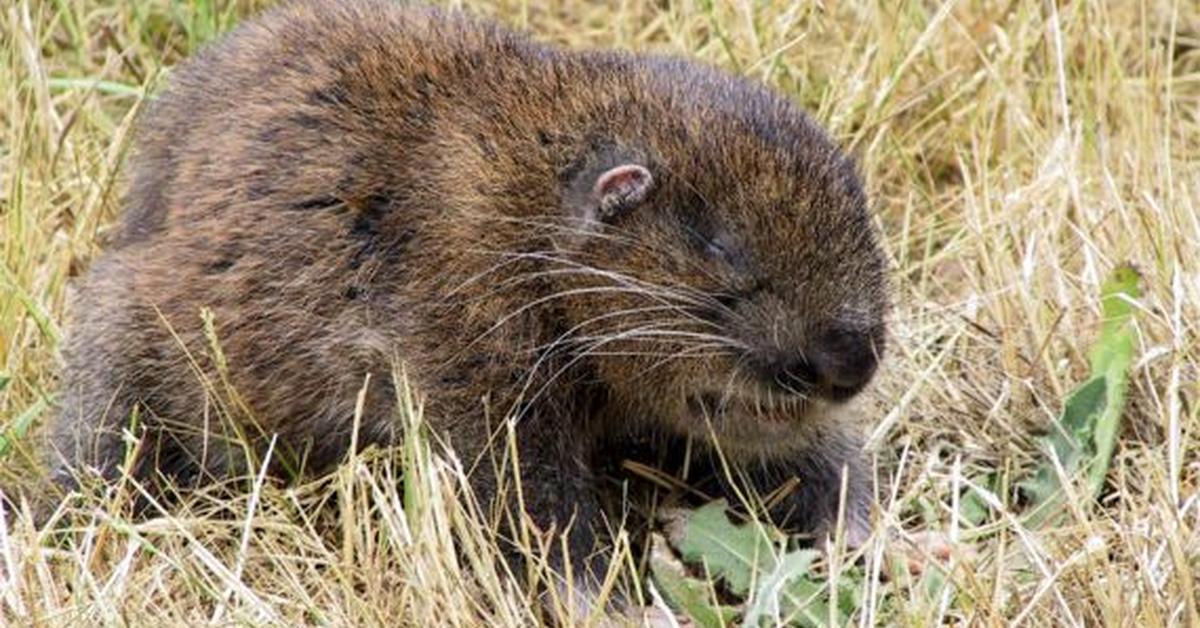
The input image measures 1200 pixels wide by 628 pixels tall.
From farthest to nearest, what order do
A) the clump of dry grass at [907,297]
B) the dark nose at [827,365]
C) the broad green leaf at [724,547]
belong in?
the broad green leaf at [724,547] → the dark nose at [827,365] → the clump of dry grass at [907,297]

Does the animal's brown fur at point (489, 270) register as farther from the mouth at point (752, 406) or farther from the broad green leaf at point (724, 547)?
the broad green leaf at point (724, 547)

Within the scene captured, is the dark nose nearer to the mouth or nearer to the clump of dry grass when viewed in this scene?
the mouth

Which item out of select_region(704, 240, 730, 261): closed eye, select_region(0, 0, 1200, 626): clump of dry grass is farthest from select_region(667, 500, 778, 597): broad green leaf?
select_region(704, 240, 730, 261): closed eye

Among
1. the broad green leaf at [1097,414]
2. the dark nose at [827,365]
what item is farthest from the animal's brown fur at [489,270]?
the broad green leaf at [1097,414]

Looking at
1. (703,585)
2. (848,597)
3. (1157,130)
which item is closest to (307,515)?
(703,585)

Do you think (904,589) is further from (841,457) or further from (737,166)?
(737,166)

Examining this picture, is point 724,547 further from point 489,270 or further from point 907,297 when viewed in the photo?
point 907,297
